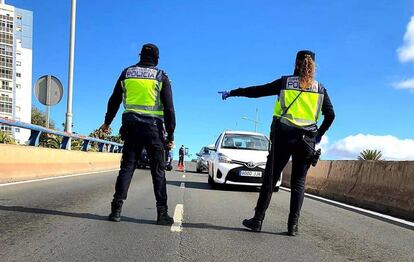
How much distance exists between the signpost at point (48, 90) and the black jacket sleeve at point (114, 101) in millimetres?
9559

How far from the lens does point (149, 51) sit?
21.6 feet

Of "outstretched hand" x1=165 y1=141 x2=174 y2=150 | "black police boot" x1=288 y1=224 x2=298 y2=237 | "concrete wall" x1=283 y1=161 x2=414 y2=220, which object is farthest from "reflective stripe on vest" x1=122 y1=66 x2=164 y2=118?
"concrete wall" x1=283 y1=161 x2=414 y2=220

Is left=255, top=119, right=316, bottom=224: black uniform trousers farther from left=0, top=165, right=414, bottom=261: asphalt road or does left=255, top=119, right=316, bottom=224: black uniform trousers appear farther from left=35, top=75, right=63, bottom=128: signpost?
left=35, top=75, right=63, bottom=128: signpost

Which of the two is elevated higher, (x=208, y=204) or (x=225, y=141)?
(x=225, y=141)

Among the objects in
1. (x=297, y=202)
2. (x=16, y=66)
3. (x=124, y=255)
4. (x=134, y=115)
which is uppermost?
(x=16, y=66)

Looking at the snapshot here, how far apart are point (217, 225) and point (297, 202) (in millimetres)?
1164

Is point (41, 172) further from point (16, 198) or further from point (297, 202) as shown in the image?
point (297, 202)

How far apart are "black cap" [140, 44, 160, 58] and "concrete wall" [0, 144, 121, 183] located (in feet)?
19.8

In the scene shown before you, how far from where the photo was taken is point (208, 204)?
9.23 m

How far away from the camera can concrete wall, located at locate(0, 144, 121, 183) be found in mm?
11578

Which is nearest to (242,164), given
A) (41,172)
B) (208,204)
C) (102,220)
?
(208,204)

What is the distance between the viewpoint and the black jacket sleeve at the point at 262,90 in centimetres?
643

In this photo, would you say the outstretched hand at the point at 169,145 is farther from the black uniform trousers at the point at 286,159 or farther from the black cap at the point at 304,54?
the black cap at the point at 304,54

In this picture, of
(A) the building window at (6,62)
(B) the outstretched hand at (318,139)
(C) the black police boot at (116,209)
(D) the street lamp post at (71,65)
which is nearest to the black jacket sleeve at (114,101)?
(C) the black police boot at (116,209)
